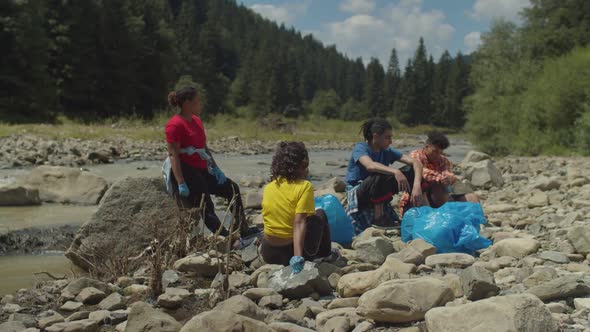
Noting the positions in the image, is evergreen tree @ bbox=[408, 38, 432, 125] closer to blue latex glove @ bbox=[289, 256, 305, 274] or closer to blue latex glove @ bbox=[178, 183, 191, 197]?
blue latex glove @ bbox=[178, 183, 191, 197]

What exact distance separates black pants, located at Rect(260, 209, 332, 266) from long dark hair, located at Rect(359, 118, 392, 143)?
168cm

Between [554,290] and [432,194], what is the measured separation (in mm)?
2876

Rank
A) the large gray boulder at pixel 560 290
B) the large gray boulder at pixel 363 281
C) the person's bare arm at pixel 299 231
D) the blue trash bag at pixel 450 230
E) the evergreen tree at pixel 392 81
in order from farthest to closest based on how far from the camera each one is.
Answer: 1. the evergreen tree at pixel 392 81
2. the blue trash bag at pixel 450 230
3. the person's bare arm at pixel 299 231
4. the large gray boulder at pixel 363 281
5. the large gray boulder at pixel 560 290

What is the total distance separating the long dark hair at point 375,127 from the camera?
5.93 metres

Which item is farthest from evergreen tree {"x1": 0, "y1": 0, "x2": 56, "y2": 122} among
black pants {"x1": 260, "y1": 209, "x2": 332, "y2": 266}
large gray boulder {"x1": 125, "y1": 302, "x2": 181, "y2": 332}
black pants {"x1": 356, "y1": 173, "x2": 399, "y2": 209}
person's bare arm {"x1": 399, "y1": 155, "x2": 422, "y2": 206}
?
large gray boulder {"x1": 125, "y1": 302, "x2": 181, "y2": 332}

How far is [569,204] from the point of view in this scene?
729 centimetres

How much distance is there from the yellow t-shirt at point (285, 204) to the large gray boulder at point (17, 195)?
20.2ft

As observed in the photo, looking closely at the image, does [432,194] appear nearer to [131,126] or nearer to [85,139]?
[85,139]

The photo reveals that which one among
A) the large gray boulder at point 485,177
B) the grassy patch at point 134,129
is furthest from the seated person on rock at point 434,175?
the grassy patch at point 134,129

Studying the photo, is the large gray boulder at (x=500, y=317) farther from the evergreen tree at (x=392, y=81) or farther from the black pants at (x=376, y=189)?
the evergreen tree at (x=392, y=81)

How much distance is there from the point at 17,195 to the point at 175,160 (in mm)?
4991

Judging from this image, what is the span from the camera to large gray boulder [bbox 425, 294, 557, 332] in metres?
2.67

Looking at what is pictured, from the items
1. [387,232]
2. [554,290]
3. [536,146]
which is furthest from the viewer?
[536,146]

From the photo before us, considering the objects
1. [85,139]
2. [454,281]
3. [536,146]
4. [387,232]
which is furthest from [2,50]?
[454,281]
